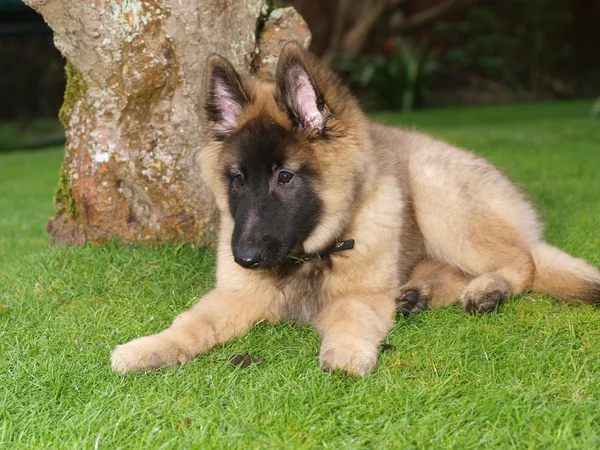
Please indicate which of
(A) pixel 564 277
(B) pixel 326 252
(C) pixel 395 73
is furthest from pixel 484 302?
(C) pixel 395 73

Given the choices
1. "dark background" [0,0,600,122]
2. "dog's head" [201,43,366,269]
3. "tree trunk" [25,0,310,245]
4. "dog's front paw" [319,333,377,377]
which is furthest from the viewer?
"dark background" [0,0,600,122]

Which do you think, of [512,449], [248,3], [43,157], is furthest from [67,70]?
[43,157]

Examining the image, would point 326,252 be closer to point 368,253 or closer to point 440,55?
point 368,253

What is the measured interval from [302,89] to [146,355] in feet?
4.50

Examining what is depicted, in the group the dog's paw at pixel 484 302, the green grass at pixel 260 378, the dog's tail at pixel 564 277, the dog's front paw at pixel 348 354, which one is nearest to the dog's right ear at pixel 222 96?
the green grass at pixel 260 378

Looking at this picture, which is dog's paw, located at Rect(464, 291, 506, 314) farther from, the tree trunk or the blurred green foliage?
the blurred green foliage

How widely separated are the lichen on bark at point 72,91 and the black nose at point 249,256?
199 centimetres

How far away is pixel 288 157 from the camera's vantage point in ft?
10.4

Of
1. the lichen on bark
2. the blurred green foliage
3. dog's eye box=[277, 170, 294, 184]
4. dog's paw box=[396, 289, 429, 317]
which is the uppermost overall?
the lichen on bark

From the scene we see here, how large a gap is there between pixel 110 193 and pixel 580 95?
15920 mm

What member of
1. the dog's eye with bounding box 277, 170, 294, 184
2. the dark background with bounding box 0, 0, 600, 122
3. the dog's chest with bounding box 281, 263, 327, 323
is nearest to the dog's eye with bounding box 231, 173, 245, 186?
the dog's eye with bounding box 277, 170, 294, 184

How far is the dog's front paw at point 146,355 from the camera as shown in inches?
114

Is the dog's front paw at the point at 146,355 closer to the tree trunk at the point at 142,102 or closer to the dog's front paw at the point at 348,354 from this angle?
the dog's front paw at the point at 348,354

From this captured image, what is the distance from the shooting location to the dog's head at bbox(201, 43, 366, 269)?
10.3 ft
